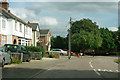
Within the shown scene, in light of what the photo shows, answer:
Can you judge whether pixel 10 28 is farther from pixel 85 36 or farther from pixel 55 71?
pixel 85 36

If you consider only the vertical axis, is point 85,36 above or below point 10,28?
above

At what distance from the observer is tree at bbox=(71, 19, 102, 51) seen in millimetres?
53594

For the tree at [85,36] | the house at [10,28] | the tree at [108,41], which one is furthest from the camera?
the tree at [108,41]

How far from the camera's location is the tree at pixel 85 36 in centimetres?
5359

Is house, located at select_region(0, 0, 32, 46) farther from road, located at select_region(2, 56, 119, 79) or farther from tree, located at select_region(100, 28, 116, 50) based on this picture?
Result: tree, located at select_region(100, 28, 116, 50)

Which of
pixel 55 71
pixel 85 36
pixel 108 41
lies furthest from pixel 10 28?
pixel 108 41

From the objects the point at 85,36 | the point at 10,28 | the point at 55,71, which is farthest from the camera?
the point at 85,36

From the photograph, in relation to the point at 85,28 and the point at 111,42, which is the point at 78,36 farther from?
the point at 111,42

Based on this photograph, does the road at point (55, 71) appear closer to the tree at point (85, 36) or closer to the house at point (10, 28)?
the house at point (10, 28)

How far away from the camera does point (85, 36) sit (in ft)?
177

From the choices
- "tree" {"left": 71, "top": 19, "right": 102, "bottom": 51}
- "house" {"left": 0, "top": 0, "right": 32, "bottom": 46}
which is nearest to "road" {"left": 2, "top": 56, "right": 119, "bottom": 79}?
"house" {"left": 0, "top": 0, "right": 32, "bottom": 46}

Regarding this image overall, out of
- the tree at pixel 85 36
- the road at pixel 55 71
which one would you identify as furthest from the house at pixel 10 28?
the tree at pixel 85 36

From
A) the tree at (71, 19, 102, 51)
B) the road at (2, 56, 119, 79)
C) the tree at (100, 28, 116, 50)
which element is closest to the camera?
the road at (2, 56, 119, 79)

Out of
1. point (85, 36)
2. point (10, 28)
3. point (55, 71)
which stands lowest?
point (55, 71)
